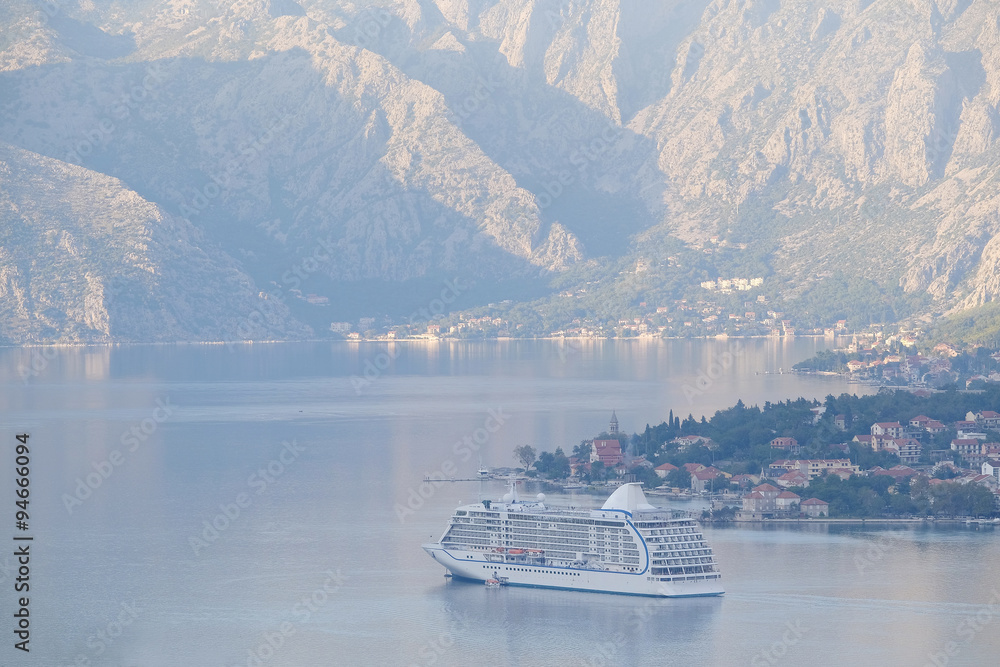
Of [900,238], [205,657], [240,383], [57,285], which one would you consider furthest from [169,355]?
[205,657]

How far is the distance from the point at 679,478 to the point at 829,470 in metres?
6.38

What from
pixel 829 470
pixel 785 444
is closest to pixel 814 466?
pixel 829 470

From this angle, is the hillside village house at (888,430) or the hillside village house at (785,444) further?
the hillside village house at (888,430)

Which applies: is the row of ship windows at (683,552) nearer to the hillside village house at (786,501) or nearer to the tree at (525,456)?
the hillside village house at (786,501)

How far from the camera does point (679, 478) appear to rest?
272 ft

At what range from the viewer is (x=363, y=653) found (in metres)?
52.2

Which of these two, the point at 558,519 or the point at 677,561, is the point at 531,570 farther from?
the point at 677,561

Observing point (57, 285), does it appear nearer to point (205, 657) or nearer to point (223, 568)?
point (223, 568)

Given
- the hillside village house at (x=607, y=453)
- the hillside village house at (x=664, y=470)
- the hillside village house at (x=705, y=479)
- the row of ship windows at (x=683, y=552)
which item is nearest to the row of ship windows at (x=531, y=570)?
the row of ship windows at (x=683, y=552)

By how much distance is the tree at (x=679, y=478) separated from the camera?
82.4 m

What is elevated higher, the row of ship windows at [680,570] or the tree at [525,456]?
the tree at [525,456]

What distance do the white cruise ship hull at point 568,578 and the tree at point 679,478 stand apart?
22.7m

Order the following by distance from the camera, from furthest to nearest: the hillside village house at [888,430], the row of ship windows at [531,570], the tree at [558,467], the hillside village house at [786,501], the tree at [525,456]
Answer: the hillside village house at [888,430]
the tree at [525,456]
the tree at [558,467]
the hillside village house at [786,501]
the row of ship windows at [531,570]

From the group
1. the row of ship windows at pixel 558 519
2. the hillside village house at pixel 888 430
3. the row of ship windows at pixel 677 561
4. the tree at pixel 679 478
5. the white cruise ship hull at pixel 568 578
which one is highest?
the hillside village house at pixel 888 430
